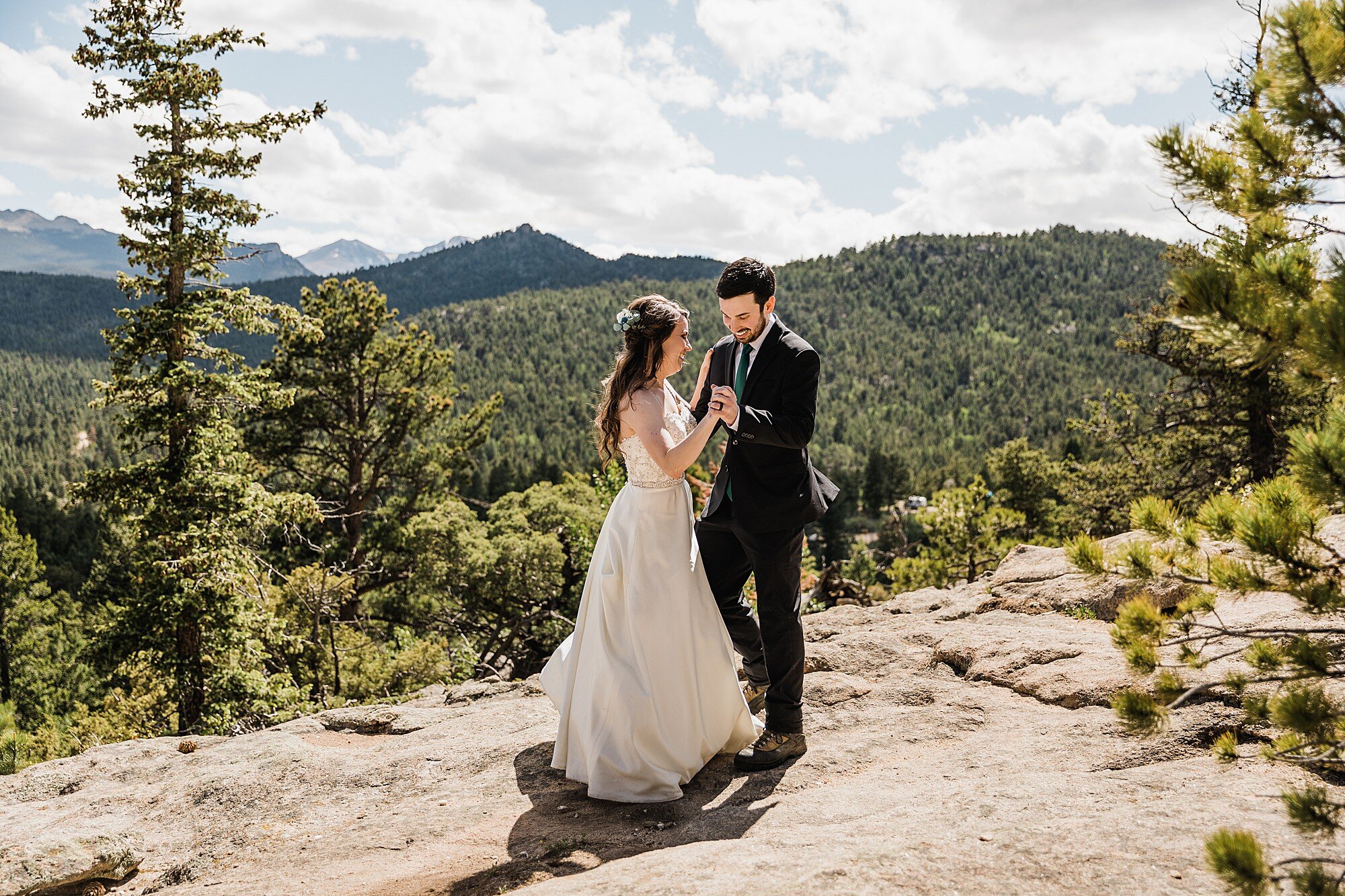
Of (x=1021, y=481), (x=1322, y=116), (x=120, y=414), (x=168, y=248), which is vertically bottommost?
(x=1021, y=481)

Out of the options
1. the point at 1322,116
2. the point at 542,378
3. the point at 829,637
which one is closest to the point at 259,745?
the point at 829,637

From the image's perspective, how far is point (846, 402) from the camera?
6083 inches

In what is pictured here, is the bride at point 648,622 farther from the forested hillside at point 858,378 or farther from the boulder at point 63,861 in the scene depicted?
the forested hillside at point 858,378

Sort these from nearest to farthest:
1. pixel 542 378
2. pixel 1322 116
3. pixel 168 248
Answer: pixel 1322 116 < pixel 168 248 < pixel 542 378

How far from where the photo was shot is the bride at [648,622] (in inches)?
176

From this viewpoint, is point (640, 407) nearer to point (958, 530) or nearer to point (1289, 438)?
point (1289, 438)

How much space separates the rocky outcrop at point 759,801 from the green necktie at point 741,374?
65.7 inches

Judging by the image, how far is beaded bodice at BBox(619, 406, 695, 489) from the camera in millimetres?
4629

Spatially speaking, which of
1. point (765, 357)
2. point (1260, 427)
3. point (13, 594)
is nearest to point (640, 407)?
point (765, 357)

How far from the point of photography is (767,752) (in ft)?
15.3

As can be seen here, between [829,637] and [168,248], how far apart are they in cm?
1137

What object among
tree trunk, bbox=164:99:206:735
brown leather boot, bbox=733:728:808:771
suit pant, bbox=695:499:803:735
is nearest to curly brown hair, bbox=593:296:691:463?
suit pant, bbox=695:499:803:735

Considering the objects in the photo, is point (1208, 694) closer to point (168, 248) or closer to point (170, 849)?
point (170, 849)

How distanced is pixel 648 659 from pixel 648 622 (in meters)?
0.21
